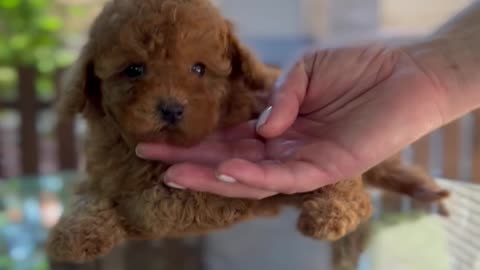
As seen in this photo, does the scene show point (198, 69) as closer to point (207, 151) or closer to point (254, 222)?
point (207, 151)

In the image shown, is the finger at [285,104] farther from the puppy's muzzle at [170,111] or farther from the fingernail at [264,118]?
the puppy's muzzle at [170,111]

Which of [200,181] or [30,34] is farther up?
[200,181]

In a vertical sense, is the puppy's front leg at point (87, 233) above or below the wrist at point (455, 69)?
below

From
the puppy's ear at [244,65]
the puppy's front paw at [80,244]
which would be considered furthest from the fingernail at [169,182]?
the puppy's ear at [244,65]

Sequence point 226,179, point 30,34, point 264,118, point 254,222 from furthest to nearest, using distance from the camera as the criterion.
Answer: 1. point 30,34
2. point 254,222
3. point 264,118
4. point 226,179

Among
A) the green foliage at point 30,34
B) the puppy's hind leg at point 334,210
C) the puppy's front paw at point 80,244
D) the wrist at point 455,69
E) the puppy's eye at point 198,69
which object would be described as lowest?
the green foliage at point 30,34

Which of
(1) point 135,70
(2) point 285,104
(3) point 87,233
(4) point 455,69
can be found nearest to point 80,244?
(3) point 87,233

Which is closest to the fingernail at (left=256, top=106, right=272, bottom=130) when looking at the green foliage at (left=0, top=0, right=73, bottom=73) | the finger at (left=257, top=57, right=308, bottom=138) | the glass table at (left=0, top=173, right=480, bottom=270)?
the finger at (left=257, top=57, right=308, bottom=138)
